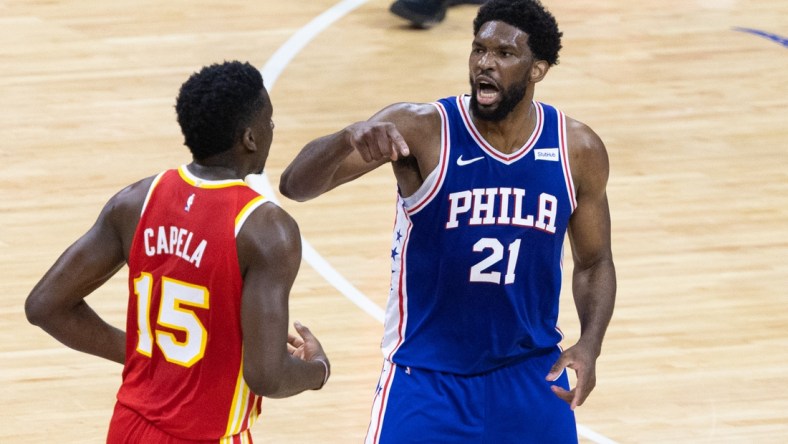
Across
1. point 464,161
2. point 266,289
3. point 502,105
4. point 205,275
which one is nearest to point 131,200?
point 205,275

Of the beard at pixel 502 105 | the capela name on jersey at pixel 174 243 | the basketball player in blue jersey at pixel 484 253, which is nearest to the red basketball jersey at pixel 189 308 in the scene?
the capela name on jersey at pixel 174 243

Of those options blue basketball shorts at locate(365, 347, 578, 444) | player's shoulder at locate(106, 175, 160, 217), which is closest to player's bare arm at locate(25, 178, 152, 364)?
player's shoulder at locate(106, 175, 160, 217)

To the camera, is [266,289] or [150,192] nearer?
[266,289]

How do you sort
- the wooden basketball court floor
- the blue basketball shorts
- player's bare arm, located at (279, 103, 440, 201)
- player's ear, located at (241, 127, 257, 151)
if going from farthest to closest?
the wooden basketball court floor → the blue basketball shorts → player's bare arm, located at (279, 103, 440, 201) → player's ear, located at (241, 127, 257, 151)

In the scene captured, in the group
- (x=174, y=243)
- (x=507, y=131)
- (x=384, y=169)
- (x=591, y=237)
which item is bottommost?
(x=384, y=169)

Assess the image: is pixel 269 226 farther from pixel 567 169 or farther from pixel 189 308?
pixel 567 169

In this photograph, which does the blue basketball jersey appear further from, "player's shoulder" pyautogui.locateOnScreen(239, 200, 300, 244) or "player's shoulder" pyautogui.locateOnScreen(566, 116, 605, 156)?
"player's shoulder" pyautogui.locateOnScreen(239, 200, 300, 244)

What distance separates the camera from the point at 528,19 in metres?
4.62

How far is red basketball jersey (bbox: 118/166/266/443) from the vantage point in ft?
12.1

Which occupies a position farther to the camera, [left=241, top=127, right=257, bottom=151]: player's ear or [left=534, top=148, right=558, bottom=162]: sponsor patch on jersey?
[left=534, top=148, right=558, bottom=162]: sponsor patch on jersey

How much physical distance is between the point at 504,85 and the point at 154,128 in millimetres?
5202

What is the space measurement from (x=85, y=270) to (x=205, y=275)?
38cm

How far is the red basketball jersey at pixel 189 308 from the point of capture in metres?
3.69

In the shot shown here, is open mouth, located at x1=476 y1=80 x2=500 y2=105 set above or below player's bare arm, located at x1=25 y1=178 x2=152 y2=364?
Answer: above
